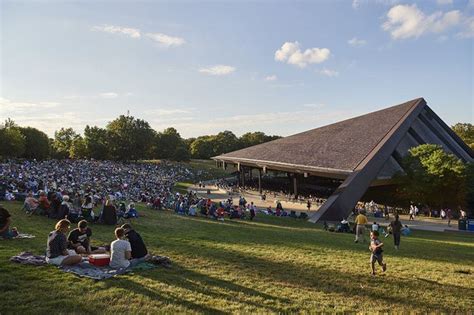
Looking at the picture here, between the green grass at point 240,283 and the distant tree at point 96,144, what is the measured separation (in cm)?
7259

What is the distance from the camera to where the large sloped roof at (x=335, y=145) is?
30.0 metres

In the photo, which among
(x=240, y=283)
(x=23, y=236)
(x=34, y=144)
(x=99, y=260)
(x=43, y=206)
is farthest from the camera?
(x=34, y=144)

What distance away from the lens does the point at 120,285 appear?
6.61 meters

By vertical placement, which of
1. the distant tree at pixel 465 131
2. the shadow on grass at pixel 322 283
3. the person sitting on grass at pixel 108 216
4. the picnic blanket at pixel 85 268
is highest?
the distant tree at pixel 465 131

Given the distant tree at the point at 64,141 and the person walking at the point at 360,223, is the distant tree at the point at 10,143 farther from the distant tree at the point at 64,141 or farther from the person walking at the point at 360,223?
the person walking at the point at 360,223

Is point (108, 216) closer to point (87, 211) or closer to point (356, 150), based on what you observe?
point (87, 211)

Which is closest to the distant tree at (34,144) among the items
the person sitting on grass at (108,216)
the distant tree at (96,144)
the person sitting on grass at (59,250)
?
the distant tree at (96,144)

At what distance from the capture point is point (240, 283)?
7.24 meters

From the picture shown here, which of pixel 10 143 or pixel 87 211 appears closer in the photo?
pixel 87 211

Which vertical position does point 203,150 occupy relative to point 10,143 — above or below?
above

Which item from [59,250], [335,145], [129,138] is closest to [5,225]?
[59,250]

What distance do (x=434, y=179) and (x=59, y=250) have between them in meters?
26.9

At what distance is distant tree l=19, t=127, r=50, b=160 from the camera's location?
70500mm

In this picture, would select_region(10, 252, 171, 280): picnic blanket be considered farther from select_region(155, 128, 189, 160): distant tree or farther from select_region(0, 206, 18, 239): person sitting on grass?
select_region(155, 128, 189, 160): distant tree
